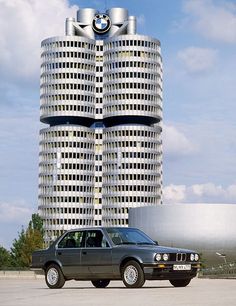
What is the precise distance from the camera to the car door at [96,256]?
24.8m

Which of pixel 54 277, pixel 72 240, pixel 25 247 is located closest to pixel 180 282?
pixel 72 240

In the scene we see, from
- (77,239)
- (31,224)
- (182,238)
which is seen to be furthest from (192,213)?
(77,239)

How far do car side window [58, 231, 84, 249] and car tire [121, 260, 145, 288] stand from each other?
2253 mm

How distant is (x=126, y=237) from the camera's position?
83.1 ft

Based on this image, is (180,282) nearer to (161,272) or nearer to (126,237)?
(161,272)

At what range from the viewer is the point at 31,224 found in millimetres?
169875

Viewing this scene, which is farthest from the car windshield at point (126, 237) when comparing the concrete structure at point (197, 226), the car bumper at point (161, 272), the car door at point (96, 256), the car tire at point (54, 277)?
the concrete structure at point (197, 226)

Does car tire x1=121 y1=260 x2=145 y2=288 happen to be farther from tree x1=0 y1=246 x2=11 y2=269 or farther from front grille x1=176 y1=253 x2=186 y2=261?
tree x1=0 y1=246 x2=11 y2=269

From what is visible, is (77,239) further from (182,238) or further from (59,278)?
(182,238)

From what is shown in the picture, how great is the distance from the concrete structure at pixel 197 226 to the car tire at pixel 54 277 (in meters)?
142

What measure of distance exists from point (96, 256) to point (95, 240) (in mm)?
700

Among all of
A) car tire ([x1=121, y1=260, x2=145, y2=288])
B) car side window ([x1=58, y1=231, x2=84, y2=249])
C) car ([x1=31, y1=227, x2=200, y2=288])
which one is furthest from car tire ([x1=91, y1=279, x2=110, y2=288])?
car tire ([x1=121, y1=260, x2=145, y2=288])

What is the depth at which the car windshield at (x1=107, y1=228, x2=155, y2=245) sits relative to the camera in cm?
2522

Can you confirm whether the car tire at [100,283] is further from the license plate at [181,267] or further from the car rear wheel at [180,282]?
the license plate at [181,267]
